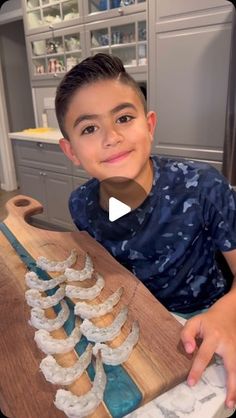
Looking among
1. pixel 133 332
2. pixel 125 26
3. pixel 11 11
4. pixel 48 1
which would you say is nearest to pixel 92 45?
pixel 125 26

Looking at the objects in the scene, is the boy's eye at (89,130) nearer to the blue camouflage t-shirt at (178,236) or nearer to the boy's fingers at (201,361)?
the blue camouflage t-shirt at (178,236)

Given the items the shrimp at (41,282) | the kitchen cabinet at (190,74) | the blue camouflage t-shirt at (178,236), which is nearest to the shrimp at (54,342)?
the shrimp at (41,282)

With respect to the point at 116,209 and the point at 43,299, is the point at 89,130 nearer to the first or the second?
the point at 116,209

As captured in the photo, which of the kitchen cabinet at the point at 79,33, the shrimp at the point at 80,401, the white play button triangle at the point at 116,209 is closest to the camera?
the shrimp at the point at 80,401

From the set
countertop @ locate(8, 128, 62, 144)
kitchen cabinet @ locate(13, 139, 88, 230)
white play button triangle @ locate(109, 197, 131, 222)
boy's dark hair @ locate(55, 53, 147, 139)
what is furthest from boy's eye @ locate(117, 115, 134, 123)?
countertop @ locate(8, 128, 62, 144)

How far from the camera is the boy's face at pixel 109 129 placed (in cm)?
68

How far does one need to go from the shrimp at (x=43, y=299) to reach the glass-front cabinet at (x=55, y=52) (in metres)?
2.41

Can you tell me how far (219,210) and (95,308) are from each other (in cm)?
36

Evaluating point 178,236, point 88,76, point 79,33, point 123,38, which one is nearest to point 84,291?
point 178,236

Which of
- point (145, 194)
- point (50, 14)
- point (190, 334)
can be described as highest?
point (50, 14)

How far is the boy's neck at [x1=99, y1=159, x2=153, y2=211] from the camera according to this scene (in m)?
0.80

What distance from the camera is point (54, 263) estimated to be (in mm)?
734

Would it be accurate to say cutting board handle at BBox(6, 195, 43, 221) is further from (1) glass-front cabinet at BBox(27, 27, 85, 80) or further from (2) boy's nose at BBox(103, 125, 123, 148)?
(1) glass-front cabinet at BBox(27, 27, 85, 80)

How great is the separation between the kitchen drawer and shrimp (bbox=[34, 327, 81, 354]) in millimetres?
2182
